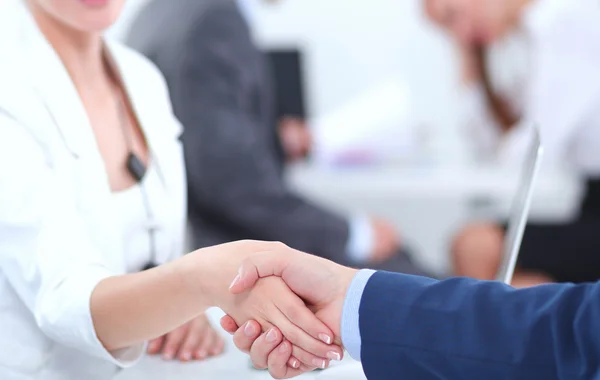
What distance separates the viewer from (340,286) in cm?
100

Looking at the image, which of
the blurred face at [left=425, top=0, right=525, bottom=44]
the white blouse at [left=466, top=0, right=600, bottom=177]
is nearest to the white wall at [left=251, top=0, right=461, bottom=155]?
the blurred face at [left=425, top=0, right=525, bottom=44]

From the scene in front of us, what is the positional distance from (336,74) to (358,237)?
143 cm

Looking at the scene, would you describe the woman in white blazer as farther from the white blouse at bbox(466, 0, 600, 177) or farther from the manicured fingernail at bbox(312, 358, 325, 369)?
the white blouse at bbox(466, 0, 600, 177)

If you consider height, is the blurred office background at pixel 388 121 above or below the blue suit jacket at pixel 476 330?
below

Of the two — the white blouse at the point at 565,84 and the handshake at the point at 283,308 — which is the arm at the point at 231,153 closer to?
the white blouse at the point at 565,84

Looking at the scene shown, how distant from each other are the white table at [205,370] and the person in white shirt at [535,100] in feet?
4.59

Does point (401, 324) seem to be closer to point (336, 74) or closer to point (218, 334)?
point (218, 334)

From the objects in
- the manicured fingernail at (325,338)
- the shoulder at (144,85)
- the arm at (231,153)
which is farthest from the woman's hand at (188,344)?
the arm at (231,153)

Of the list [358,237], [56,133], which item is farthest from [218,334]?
[358,237]

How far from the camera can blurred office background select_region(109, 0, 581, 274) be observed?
307 centimetres

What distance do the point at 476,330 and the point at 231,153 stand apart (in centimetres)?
126

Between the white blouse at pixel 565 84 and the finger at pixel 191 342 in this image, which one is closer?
the finger at pixel 191 342

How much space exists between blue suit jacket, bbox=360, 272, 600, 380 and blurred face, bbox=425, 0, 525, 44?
6.75ft

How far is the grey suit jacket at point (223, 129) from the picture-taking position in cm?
207
